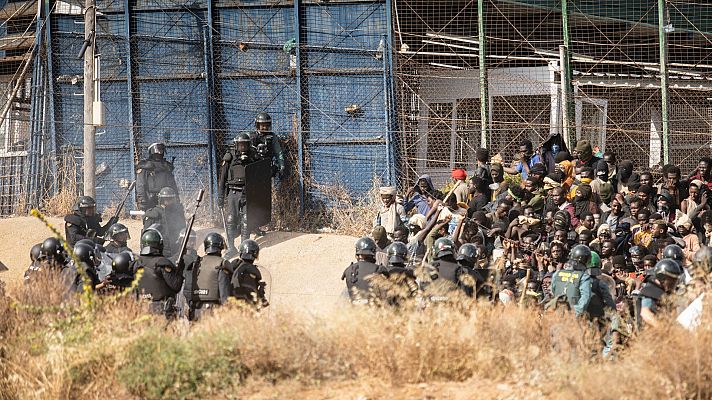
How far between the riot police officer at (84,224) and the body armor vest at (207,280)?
4167 mm

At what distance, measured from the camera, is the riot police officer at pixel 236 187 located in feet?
63.1

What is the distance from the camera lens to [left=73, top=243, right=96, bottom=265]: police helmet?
44.4ft

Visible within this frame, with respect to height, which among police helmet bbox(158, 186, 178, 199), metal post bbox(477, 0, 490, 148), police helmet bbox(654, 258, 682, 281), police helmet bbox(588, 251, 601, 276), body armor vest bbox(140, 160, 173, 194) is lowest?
police helmet bbox(588, 251, 601, 276)

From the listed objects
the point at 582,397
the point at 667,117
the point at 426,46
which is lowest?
the point at 582,397

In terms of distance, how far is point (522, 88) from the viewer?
882 inches

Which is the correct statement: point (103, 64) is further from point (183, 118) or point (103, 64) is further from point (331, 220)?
point (331, 220)

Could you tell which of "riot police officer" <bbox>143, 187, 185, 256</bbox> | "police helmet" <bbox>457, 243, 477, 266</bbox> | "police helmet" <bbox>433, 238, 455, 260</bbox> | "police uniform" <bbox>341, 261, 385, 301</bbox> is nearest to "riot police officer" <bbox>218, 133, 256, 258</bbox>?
"riot police officer" <bbox>143, 187, 185, 256</bbox>

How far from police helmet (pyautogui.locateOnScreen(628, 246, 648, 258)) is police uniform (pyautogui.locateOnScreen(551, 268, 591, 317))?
2.45 meters

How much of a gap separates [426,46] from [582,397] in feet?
50.2

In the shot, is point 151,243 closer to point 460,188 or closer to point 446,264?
point 446,264

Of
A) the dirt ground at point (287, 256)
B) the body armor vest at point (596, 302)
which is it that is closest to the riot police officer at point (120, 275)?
the dirt ground at point (287, 256)

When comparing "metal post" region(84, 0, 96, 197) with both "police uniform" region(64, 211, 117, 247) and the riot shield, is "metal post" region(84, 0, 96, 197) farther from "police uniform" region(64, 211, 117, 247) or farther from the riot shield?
the riot shield

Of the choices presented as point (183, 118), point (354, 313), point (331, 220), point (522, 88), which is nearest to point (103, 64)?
point (183, 118)

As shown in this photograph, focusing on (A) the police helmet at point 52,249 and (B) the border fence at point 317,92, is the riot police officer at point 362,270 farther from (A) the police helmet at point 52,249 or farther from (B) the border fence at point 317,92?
(B) the border fence at point 317,92
